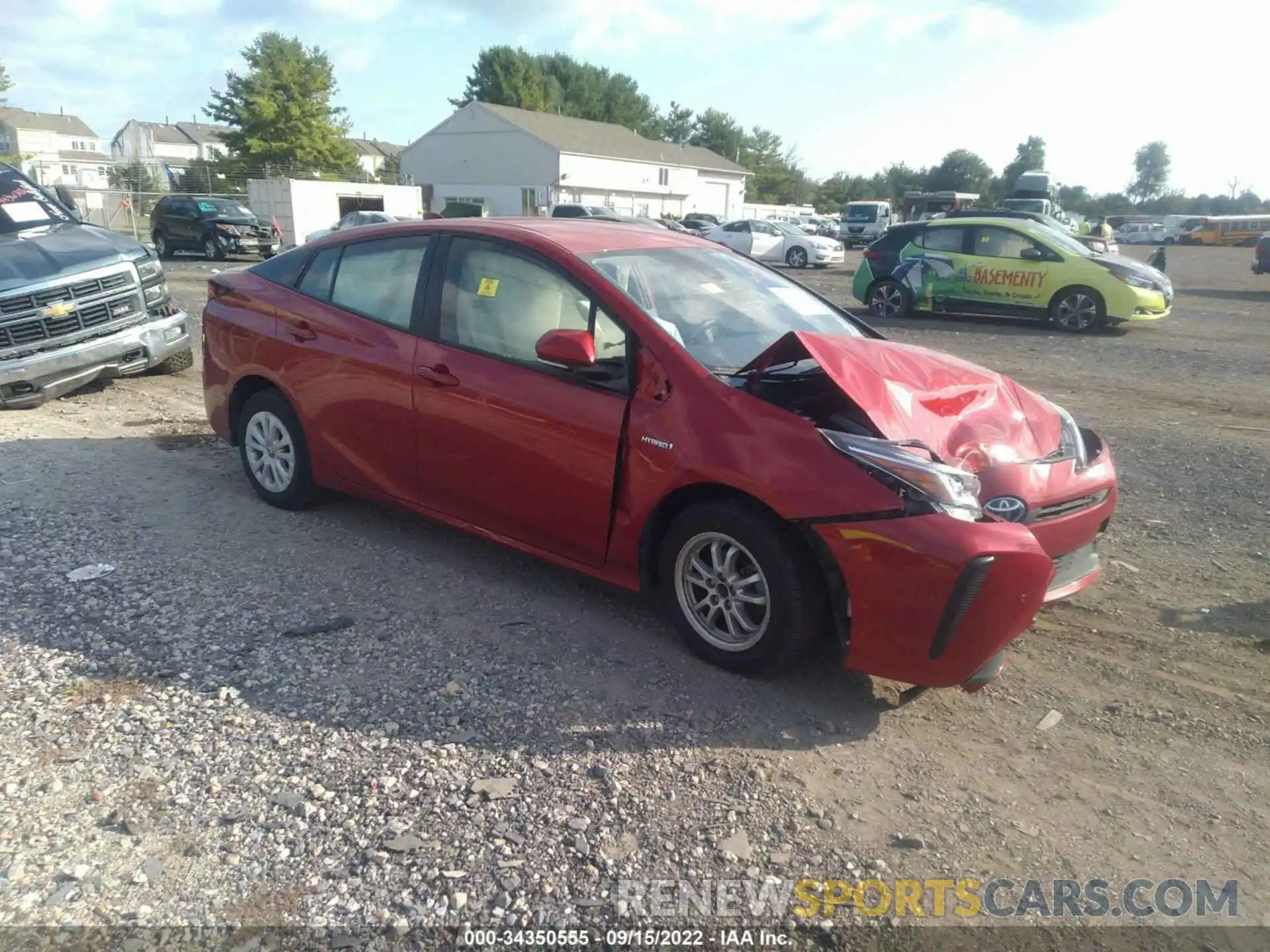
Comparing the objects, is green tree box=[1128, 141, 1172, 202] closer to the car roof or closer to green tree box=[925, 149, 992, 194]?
green tree box=[925, 149, 992, 194]

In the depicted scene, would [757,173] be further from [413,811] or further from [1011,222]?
[413,811]

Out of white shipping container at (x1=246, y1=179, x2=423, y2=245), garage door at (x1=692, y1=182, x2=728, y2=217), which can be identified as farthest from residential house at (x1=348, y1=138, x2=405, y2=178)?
white shipping container at (x1=246, y1=179, x2=423, y2=245)

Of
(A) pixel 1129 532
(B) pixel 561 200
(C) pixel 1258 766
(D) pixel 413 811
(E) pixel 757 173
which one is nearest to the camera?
(D) pixel 413 811

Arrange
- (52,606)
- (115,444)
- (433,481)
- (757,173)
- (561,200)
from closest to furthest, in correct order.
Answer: (52,606)
(433,481)
(115,444)
(561,200)
(757,173)

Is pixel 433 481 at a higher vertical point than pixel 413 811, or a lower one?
higher

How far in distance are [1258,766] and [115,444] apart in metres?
7.15

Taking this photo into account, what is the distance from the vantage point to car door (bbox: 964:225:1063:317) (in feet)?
46.5

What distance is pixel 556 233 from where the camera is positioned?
178 inches

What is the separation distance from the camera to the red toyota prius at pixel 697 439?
10.7 ft

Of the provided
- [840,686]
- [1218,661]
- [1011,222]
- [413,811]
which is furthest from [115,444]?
[1011,222]

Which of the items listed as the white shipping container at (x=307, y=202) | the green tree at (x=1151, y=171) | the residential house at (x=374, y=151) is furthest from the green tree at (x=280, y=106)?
the green tree at (x=1151, y=171)

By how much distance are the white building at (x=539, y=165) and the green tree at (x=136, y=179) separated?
555 inches

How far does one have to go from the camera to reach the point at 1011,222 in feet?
47.9

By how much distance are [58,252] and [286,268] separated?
4.11 metres
